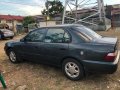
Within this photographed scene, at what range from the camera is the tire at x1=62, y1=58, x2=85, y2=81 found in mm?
5461

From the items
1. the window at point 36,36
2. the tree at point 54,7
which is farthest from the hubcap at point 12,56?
the tree at point 54,7

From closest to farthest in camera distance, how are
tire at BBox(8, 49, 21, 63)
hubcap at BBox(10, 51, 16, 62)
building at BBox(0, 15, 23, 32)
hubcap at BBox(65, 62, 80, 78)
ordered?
hubcap at BBox(65, 62, 80, 78) < tire at BBox(8, 49, 21, 63) < hubcap at BBox(10, 51, 16, 62) < building at BBox(0, 15, 23, 32)

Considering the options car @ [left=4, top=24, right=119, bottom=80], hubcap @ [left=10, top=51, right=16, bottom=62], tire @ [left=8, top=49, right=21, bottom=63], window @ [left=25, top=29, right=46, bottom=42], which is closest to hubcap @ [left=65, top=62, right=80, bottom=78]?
car @ [left=4, top=24, right=119, bottom=80]

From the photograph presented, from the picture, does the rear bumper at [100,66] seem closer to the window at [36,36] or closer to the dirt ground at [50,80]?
the dirt ground at [50,80]

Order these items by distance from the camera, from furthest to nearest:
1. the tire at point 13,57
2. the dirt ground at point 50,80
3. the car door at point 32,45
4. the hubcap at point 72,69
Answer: the tire at point 13,57 → the car door at point 32,45 → the hubcap at point 72,69 → the dirt ground at point 50,80

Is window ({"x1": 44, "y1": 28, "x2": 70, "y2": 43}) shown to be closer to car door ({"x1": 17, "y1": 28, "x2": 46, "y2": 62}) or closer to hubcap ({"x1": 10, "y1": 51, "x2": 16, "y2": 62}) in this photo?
car door ({"x1": 17, "y1": 28, "x2": 46, "y2": 62})

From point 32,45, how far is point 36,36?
1.12ft

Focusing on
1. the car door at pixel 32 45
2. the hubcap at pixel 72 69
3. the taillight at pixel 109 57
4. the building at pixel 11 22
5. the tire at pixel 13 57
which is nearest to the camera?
the taillight at pixel 109 57

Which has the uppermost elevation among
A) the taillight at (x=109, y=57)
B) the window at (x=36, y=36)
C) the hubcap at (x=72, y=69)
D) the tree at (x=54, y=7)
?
the tree at (x=54, y=7)

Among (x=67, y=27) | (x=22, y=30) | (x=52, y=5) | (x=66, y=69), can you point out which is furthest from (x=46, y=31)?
(x=52, y=5)

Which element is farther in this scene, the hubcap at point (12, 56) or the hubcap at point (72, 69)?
the hubcap at point (12, 56)

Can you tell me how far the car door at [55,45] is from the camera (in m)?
5.73

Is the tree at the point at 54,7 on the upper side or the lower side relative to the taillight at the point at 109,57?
upper

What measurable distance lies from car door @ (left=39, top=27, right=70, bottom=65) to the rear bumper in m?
0.76
